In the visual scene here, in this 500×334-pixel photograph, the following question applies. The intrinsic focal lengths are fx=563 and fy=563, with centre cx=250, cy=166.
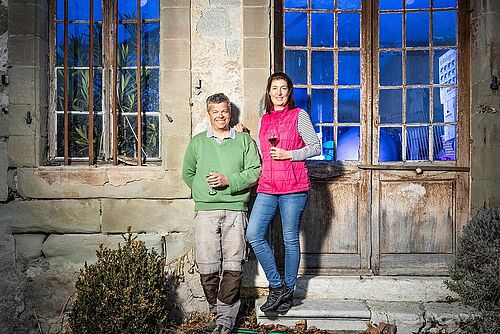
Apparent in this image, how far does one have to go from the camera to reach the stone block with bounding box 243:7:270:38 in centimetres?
506

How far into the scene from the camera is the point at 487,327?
4445 mm

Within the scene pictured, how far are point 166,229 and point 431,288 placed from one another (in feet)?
8.11

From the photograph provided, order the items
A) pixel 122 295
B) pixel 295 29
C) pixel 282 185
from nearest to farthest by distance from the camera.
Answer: pixel 122 295 < pixel 282 185 < pixel 295 29

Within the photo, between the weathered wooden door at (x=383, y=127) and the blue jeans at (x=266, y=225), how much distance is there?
0.82m

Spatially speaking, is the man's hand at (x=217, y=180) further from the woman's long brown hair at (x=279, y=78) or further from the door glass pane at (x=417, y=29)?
the door glass pane at (x=417, y=29)

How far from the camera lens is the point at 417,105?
5.58 meters

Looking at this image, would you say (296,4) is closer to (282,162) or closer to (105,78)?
(282,162)

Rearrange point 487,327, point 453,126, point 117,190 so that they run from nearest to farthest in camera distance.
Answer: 1. point 487,327
2. point 117,190
3. point 453,126

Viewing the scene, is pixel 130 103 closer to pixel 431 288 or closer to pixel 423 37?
pixel 423 37

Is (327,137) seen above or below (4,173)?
above

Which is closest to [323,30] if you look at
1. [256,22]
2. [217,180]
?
[256,22]

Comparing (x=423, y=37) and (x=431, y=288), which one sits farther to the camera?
(x=423, y=37)

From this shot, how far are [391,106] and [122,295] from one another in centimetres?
311

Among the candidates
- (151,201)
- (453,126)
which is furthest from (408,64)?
(151,201)
